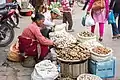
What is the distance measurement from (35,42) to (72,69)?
1173mm

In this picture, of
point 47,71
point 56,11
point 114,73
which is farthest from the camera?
point 56,11

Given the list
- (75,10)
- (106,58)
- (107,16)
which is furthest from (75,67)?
(75,10)

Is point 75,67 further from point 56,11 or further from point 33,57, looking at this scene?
point 56,11

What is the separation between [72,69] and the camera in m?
5.34

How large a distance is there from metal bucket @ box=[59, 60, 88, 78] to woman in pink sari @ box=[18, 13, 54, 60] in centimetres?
76

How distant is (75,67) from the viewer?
17.5 feet

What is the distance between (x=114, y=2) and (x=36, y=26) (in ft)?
10.1

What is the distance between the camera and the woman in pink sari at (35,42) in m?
5.99

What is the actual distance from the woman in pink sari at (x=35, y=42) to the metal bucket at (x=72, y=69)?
758mm

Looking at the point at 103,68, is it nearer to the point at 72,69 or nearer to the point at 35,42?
the point at 72,69

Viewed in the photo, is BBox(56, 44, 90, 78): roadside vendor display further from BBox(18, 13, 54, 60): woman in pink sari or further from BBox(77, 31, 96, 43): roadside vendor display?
BBox(77, 31, 96, 43): roadside vendor display

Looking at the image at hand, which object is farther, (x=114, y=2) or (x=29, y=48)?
(x=114, y=2)

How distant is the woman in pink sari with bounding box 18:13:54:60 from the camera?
5.99 m

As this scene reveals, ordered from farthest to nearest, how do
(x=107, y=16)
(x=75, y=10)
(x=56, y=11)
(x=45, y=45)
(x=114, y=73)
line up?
(x=75, y=10) → (x=56, y=11) → (x=107, y=16) → (x=45, y=45) → (x=114, y=73)
